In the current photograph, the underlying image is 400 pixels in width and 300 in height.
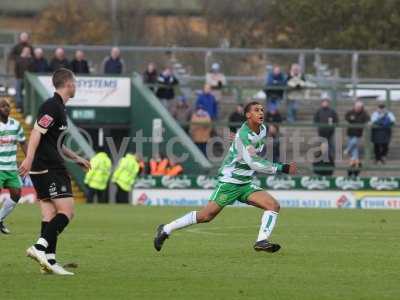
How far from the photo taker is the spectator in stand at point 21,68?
107ft

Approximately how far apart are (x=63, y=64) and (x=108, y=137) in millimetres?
2453

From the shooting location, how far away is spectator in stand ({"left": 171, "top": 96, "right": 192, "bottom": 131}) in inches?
1321

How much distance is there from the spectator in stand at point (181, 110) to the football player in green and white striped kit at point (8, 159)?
13991 mm

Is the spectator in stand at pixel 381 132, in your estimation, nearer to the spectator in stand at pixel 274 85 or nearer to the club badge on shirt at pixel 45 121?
the spectator in stand at pixel 274 85

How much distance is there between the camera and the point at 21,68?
32656mm

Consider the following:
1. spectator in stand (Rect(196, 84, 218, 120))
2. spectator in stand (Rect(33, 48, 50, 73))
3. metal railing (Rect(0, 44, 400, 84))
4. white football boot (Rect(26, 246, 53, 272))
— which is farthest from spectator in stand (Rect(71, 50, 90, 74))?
white football boot (Rect(26, 246, 53, 272))

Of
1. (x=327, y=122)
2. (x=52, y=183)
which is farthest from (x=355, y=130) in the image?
(x=52, y=183)

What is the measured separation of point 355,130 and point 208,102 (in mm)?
4128

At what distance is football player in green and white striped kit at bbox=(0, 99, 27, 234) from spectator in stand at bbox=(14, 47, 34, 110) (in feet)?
43.0

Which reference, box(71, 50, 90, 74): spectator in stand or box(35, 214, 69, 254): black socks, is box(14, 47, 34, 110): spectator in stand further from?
box(35, 214, 69, 254): black socks

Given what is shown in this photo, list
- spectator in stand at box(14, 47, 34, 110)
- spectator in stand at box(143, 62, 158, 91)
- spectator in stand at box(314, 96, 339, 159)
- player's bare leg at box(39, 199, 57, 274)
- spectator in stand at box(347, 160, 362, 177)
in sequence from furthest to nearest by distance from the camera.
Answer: spectator in stand at box(143, 62, 158, 91) → spectator in stand at box(14, 47, 34, 110) → spectator in stand at box(314, 96, 339, 159) → spectator in stand at box(347, 160, 362, 177) → player's bare leg at box(39, 199, 57, 274)

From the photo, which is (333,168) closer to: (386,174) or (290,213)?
(386,174)

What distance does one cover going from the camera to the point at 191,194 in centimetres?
2972

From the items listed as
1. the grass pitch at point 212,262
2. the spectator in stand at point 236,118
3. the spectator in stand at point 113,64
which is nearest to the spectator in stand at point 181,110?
the spectator in stand at point 236,118
